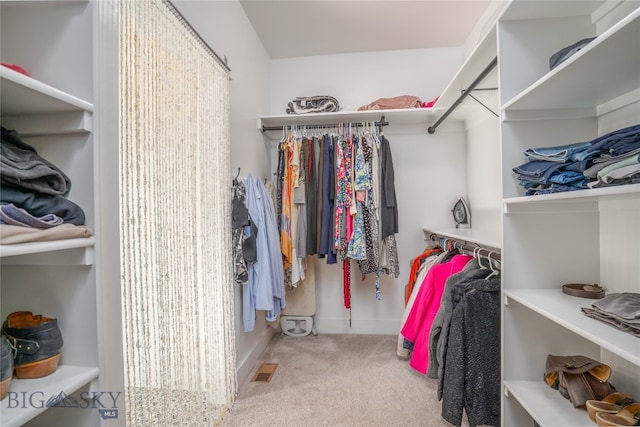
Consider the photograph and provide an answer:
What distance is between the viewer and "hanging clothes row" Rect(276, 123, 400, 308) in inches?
84.7

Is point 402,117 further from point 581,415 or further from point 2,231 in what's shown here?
point 2,231

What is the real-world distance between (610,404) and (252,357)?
1.94m

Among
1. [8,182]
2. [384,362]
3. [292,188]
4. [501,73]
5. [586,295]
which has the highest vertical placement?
[501,73]

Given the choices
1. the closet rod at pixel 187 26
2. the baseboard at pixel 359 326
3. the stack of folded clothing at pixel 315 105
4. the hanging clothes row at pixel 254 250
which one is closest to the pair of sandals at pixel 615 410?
the hanging clothes row at pixel 254 250

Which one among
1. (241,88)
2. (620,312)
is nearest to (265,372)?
(620,312)

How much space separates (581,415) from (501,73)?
135 centimetres

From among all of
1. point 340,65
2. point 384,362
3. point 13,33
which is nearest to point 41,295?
point 13,33

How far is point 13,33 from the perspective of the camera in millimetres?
731

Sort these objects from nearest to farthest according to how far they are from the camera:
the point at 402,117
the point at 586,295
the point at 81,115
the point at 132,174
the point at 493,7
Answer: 1. the point at 81,115
2. the point at 132,174
3. the point at 586,295
4. the point at 493,7
5. the point at 402,117

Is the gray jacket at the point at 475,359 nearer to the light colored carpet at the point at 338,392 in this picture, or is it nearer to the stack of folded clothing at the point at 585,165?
the light colored carpet at the point at 338,392

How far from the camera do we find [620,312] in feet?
2.68

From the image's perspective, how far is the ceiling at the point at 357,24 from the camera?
6.68 ft

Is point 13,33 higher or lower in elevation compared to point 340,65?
lower

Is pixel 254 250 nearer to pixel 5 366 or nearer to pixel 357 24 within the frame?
pixel 5 366
